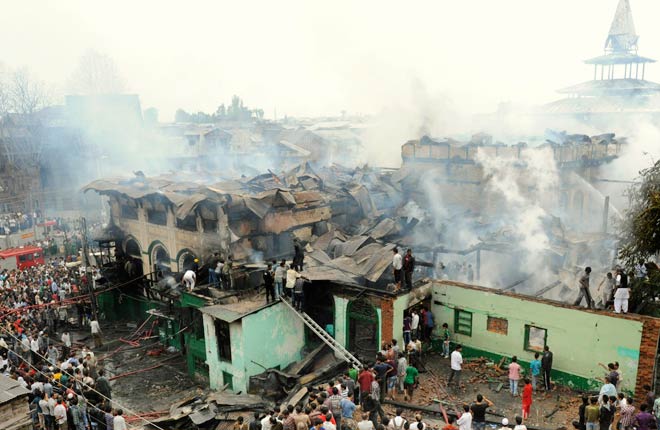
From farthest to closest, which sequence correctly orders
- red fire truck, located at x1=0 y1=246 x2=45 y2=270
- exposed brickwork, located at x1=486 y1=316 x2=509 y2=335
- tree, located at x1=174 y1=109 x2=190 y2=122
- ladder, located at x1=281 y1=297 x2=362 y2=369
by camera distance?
1. tree, located at x1=174 y1=109 x2=190 y2=122
2. red fire truck, located at x1=0 y1=246 x2=45 y2=270
3. exposed brickwork, located at x1=486 y1=316 x2=509 y2=335
4. ladder, located at x1=281 y1=297 x2=362 y2=369

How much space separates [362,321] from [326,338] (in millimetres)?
1665

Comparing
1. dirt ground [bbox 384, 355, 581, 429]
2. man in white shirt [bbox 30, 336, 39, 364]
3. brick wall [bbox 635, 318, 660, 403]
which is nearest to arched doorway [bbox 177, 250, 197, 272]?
man in white shirt [bbox 30, 336, 39, 364]

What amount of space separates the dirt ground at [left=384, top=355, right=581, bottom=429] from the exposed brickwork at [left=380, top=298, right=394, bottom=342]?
164cm

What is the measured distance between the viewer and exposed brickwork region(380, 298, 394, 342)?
664 inches

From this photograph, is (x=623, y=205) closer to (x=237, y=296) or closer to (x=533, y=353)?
(x=533, y=353)

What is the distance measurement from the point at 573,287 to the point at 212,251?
14.6 metres

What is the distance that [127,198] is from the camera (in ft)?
87.3

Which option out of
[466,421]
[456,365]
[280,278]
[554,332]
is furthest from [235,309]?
[554,332]

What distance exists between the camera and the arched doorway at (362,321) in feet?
57.4

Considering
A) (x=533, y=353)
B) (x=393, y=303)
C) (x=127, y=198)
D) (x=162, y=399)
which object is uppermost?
(x=127, y=198)

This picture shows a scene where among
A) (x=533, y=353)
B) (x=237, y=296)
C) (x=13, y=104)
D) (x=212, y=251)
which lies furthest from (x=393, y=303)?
(x=13, y=104)

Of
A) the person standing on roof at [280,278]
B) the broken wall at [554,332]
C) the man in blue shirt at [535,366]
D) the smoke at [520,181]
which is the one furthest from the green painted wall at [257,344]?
the smoke at [520,181]

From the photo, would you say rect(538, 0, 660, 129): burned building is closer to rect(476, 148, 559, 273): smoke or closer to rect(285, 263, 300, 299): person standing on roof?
rect(476, 148, 559, 273): smoke

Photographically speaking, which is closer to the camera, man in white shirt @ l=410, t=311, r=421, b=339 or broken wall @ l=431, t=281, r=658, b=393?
broken wall @ l=431, t=281, r=658, b=393
